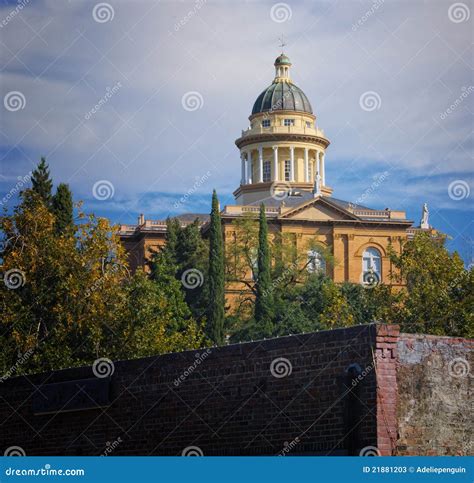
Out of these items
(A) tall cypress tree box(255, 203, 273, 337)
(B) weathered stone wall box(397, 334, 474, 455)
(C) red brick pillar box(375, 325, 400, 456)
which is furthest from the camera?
(A) tall cypress tree box(255, 203, 273, 337)

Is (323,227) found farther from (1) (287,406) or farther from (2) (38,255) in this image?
(1) (287,406)

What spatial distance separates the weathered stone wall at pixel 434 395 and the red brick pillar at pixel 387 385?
13 cm

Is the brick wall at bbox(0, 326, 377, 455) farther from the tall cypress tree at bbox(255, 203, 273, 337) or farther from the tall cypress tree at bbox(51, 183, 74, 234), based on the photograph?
the tall cypress tree at bbox(255, 203, 273, 337)

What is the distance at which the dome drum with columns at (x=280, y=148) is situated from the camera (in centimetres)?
11175

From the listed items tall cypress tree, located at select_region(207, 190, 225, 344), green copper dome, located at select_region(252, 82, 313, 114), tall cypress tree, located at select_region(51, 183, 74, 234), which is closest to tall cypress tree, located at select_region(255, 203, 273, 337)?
tall cypress tree, located at select_region(207, 190, 225, 344)

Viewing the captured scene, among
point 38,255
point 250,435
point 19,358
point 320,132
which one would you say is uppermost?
point 320,132

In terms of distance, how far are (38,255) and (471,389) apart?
27605mm

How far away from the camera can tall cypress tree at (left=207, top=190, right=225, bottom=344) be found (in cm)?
7306

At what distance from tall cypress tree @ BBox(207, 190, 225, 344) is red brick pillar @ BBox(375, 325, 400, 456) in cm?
4973

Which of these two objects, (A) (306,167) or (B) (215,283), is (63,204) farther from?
(A) (306,167)

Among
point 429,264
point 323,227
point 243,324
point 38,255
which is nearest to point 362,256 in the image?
point 323,227

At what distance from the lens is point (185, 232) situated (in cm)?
8775

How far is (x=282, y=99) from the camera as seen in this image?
115 metres

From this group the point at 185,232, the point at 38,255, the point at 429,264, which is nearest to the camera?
the point at 38,255
